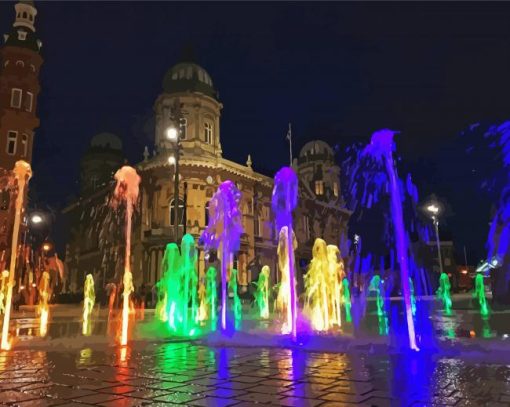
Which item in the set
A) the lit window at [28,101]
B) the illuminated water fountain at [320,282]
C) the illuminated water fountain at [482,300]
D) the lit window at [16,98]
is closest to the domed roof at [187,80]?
the lit window at [28,101]

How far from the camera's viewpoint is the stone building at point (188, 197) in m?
39.1

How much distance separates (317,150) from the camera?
65062 millimetres

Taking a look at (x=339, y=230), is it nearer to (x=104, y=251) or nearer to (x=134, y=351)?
(x=104, y=251)

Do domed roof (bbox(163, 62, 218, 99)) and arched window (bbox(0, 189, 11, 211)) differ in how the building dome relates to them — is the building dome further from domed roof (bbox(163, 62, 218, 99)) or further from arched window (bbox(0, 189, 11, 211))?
arched window (bbox(0, 189, 11, 211))

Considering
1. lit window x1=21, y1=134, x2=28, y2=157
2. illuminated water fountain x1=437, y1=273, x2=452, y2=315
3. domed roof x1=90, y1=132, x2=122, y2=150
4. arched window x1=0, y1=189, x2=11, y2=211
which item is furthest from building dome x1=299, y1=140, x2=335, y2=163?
arched window x1=0, y1=189, x2=11, y2=211

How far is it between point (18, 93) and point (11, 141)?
4.38 m

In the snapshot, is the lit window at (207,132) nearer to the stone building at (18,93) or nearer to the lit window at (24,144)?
the stone building at (18,93)

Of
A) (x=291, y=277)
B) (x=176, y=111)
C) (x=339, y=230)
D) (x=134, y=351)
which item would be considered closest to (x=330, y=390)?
(x=134, y=351)

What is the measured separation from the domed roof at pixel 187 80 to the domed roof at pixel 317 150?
23660mm

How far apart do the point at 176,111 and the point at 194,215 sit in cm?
1673

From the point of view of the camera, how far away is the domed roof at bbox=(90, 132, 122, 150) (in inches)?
2442

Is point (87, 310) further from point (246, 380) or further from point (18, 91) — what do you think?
point (246, 380)

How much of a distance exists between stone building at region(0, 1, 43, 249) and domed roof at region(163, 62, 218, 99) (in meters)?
11.5

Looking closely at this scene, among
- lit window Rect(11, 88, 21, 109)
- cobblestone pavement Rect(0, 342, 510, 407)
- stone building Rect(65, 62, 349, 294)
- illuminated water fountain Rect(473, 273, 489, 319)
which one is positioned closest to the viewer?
cobblestone pavement Rect(0, 342, 510, 407)
